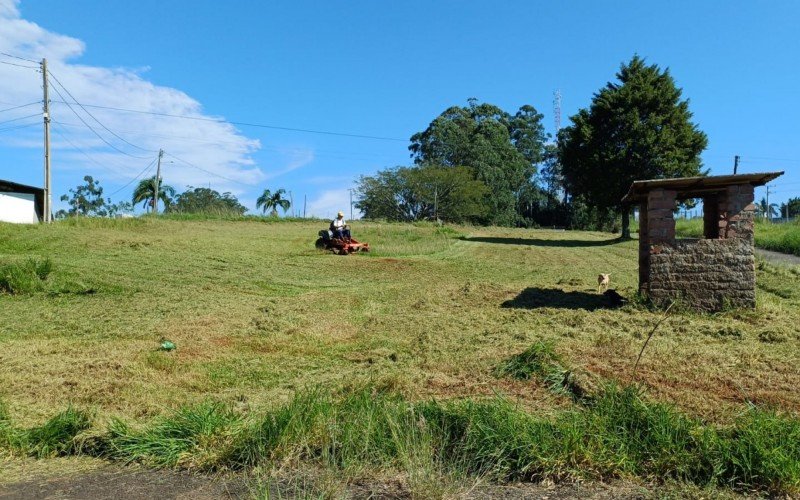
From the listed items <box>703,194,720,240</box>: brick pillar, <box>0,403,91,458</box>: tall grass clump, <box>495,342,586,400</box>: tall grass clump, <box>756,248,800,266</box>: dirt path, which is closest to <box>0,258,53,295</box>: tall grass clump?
<box>0,403,91,458</box>: tall grass clump

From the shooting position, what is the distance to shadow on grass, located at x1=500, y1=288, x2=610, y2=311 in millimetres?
10266

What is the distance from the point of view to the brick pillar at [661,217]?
9516 millimetres

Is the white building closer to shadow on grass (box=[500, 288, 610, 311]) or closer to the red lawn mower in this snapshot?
the red lawn mower

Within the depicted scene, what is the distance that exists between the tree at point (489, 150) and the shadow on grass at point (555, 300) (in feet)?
135

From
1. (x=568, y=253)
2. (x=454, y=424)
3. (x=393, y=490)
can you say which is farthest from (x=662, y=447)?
(x=568, y=253)

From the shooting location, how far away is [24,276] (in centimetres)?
1018

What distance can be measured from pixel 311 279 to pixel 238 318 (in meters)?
4.54

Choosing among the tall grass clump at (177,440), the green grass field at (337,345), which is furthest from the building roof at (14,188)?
the tall grass clump at (177,440)

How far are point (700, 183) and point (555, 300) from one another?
3.15 m

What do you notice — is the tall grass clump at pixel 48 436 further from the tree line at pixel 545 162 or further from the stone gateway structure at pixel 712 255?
the tree line at pixel 545 162

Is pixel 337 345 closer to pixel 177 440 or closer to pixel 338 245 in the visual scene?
pixel 177 440

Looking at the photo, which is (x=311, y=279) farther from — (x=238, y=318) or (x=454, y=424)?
(x=454, y=424)

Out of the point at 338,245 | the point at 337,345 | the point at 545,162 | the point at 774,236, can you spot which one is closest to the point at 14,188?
the point at 338,245

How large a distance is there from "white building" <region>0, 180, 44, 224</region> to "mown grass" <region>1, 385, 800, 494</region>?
33.4 m
